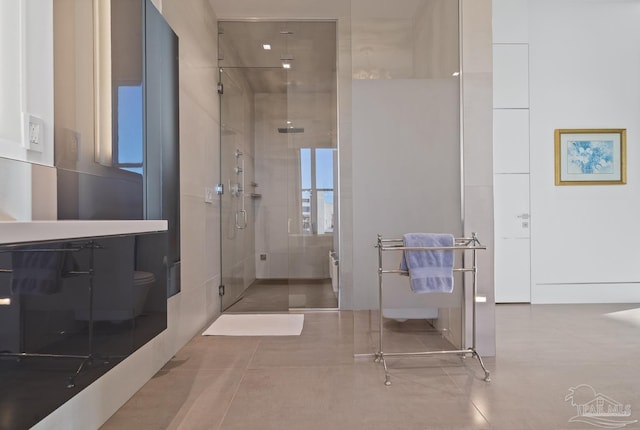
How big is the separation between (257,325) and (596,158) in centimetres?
414

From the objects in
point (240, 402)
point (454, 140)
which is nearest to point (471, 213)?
point (454, 140)

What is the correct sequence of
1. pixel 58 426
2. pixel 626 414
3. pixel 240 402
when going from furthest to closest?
pixel 240 402 < pixel 626 414 < pixel 58 426

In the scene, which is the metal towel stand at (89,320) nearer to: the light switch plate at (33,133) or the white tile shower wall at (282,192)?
the light switch plate at (33,133)

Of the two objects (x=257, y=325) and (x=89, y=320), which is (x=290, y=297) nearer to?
(x=257, y=325)

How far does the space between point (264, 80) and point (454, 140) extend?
99.1 inches

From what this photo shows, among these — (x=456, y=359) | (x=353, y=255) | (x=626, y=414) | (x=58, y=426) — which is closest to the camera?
(x=58, y=426)

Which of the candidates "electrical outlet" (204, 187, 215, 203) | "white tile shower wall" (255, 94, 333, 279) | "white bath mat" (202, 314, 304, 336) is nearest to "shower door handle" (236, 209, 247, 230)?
"white tile shower wall" (255, 94, 333, 279)

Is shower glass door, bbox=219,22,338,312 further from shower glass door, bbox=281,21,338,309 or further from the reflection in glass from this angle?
the reflection in glass

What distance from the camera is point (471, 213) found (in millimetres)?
2582

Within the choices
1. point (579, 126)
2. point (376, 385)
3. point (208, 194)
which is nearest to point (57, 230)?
point (376, 385)

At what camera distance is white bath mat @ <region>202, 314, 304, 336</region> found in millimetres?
3152

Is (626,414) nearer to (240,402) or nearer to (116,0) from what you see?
(240,402)

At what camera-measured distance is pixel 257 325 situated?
3404 mm

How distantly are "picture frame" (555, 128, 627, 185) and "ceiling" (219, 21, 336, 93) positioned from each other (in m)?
2.80
